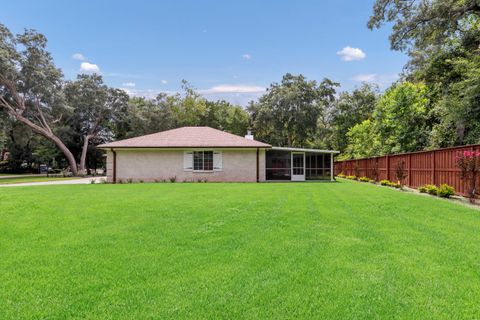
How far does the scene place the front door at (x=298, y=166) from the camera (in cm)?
2430

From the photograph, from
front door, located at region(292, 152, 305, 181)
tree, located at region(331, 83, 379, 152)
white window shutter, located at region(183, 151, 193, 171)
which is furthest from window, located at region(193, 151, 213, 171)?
tree, located at region(331, 83, 379, 152)

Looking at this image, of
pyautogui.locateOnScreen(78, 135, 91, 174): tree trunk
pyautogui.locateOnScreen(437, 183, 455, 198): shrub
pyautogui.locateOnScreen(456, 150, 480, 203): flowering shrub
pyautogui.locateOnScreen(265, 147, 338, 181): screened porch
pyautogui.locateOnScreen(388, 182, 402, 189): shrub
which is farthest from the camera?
pyautogui.locateOnScreen(78, 135, 91, 174): tree trunk

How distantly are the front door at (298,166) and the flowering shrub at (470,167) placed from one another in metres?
13.7

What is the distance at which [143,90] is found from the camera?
49.1m

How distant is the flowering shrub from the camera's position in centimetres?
1021

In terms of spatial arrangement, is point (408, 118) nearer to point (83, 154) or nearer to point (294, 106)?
point (294, 106)

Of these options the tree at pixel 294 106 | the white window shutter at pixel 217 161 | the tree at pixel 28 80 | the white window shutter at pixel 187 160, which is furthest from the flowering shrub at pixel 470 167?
the tree at pixel 294 106

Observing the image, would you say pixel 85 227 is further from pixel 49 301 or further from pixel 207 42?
pixel 207 42

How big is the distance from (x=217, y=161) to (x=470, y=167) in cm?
1472

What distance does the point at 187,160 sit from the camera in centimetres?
2266

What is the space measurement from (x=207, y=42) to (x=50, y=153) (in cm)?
2684

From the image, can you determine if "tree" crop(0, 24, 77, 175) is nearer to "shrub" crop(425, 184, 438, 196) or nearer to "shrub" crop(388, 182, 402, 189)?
"shrub" crop(388, 182, 402, 189)

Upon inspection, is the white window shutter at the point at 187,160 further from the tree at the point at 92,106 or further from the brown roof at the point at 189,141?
the tree at the point at 92,106

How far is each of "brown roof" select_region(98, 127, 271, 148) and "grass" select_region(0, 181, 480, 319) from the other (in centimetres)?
1457
